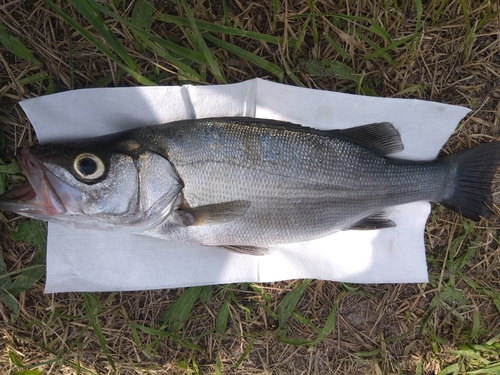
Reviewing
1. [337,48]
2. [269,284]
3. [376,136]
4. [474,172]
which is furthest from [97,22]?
[474,172]

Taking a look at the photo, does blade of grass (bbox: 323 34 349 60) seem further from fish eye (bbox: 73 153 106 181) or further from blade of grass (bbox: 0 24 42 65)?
blade of grass (bbox: 0 24 42 65)

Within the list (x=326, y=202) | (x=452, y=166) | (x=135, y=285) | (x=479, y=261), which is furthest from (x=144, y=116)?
(x=479, y=261)

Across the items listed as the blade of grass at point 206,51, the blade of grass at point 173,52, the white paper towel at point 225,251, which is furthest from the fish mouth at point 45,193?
the blade of grass at point 206,51

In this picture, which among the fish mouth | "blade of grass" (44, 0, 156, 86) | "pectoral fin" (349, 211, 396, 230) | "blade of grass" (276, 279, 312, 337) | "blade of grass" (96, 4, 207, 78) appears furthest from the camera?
"blade of grass" (276, 279, 312, 337)

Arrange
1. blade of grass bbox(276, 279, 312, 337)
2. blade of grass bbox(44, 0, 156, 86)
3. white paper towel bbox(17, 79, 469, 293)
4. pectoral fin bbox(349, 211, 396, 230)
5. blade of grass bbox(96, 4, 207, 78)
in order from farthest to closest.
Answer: blade of grass bbox(276, 279, 312, 337) < pectoral fin bbox(349, 211, 396, 230) < white paper towel bbox(17, 79, 469, 293) < blade of grass bbox(96, 4, 207, 78) < blade of grass bbox(44, 0, 156, 86)

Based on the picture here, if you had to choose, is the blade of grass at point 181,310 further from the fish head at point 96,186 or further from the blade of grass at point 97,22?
the blade of grass at point 97,22

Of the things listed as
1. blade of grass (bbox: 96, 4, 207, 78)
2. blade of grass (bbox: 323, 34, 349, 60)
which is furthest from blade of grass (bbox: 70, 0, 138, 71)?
blade of grass (bbox: 323, 34, 349, 60)

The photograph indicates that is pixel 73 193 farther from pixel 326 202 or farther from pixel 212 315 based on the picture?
pixel 326 202
